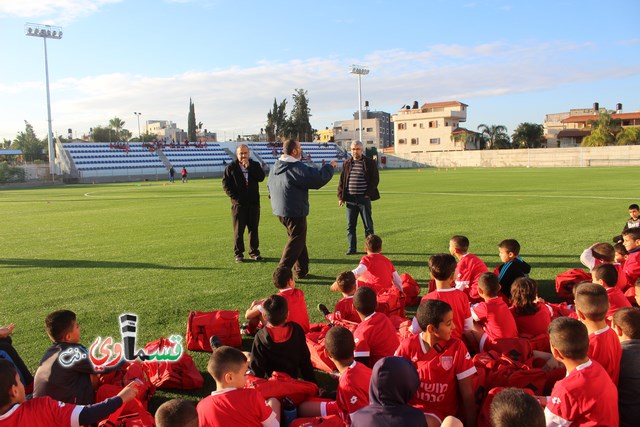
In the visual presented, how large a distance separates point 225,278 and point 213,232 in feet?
16.9

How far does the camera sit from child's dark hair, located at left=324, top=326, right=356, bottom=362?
123 inches

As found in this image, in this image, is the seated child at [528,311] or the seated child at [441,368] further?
the seated child at [528,311]

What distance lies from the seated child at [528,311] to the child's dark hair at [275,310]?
223 cm

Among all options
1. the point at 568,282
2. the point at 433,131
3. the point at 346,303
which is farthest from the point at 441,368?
the point at 433,131

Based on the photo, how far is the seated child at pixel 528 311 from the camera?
4.54 m

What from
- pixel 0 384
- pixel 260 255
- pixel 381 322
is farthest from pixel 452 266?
pixel 260 255

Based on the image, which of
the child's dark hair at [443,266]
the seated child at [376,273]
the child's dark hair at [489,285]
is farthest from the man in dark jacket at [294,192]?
the child's dark hair at [489,285]

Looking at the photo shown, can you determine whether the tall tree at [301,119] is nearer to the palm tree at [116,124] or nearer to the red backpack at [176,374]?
the palm tree at [116,124]

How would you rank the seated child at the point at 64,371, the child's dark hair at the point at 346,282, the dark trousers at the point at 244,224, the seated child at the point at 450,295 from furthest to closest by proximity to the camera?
the dark trousers at the point at 244,224, the child's dark hair at the point at 346,282, the seated child at the point at 450,295, the seated child at the point at 64,371

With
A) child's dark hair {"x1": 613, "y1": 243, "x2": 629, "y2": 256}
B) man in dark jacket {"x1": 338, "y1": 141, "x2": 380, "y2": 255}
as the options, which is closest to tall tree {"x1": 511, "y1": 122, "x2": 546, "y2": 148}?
man in dark jacket {"x1": 338, "y1": 141, "x2": 380, "y2": 255}

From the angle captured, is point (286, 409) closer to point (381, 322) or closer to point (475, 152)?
point (381, 322)

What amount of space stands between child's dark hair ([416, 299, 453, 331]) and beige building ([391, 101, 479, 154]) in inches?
3219

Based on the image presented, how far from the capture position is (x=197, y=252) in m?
9.95

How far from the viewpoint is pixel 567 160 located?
59.5 metres
